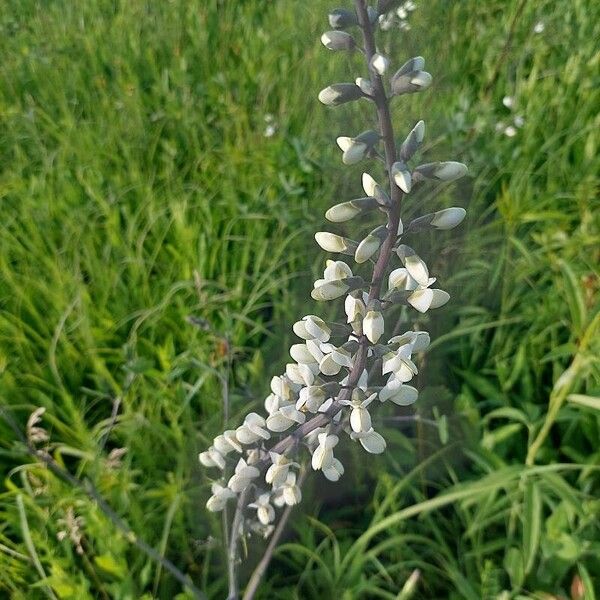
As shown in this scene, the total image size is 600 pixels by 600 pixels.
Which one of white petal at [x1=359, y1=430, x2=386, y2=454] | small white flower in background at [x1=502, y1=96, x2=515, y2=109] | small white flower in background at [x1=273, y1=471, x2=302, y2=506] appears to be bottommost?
small white flower in background at [x1=502, y1=96, x2=515, y2=109]

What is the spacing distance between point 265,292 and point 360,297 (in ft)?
4.70

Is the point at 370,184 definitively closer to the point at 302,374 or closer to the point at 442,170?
the point at 442,170

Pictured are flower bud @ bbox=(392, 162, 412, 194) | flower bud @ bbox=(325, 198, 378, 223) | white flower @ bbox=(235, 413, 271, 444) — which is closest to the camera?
flower bud @ bbox=(392, 162, 412, 194)

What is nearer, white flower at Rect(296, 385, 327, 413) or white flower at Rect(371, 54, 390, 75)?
white flower at Rect(371, 54, 390, 75)

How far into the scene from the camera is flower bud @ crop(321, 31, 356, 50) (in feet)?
2.53

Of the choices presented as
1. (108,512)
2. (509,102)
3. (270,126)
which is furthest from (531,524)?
(270,126)

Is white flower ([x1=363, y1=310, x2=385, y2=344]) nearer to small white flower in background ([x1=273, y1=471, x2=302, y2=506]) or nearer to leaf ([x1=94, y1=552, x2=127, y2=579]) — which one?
small white flower in background ([x1=273, y1=471, x2=302, y2=506])

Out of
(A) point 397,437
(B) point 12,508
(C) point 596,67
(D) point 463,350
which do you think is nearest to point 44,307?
(B) point 12,508

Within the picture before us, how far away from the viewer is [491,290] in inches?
85.1

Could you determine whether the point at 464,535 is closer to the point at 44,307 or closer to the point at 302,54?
the point at 44,307

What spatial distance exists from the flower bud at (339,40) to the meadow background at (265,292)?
33.9 inches

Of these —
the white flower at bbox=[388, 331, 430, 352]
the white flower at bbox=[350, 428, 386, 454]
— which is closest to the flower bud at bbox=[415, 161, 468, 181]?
the white flower at bbox=[388, 331, 430, 352]

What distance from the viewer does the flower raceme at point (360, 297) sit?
724 millimetres

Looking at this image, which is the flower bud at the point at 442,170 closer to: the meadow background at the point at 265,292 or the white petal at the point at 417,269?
the white petal at the point at 417,269
